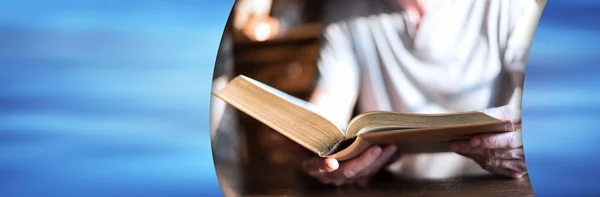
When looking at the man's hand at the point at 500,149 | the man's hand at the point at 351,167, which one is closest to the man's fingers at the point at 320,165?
the man's hand at the point at 351,167

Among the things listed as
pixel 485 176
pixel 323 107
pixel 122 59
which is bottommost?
pixel 485 176

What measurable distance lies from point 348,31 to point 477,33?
0.20m

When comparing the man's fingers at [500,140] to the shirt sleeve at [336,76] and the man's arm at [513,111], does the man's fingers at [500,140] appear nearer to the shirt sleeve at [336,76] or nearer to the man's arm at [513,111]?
the man's arm at [513,111]

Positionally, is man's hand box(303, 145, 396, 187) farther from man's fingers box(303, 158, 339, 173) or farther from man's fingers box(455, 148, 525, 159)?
man's fingers box(455, 148, 525, 159)

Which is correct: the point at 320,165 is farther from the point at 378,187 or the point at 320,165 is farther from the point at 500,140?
the point at 500,140

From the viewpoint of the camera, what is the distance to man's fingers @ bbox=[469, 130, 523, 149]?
103cm

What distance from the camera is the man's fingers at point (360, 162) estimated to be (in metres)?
A: 1.08

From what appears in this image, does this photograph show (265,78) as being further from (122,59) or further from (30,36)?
(30,36)

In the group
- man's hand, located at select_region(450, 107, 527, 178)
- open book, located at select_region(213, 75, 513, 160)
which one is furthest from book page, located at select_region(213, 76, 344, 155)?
man's hand, located at select_region(450, 107, 527, 178)

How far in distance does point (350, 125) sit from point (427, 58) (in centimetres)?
16

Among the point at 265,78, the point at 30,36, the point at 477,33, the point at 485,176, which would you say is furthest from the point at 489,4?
the point at 30,36

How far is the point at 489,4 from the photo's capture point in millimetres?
1057

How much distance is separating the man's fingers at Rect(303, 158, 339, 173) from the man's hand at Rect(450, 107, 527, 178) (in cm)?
19

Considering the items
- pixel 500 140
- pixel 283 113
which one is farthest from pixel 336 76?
pixel 500 140
